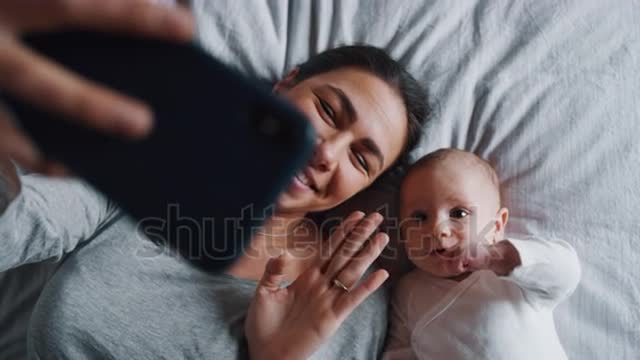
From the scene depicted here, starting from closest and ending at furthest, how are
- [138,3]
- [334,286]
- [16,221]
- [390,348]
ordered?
[138,3], [16,221], [334,286], [390,348]

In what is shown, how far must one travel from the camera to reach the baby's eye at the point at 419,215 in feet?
3.29

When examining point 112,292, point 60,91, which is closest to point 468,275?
point 112,292

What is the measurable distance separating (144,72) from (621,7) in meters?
1.04

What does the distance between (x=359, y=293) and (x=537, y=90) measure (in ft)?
1.70

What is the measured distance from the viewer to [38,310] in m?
0.85

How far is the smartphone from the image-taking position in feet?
1.36

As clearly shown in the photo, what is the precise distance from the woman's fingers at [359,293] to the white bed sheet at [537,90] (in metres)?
0.31

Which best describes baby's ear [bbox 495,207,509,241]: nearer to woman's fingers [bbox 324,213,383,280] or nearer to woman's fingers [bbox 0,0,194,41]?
woman's fingers [bbox 324,213,383,280]

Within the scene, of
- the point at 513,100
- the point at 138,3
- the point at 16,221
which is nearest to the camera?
the point at 138,3

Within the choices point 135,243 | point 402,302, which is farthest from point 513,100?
point 135,243

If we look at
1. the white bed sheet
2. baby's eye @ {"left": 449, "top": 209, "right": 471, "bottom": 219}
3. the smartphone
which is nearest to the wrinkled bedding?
the white bed sheet

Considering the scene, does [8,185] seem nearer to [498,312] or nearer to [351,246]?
[351,246]

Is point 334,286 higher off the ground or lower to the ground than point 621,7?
lower

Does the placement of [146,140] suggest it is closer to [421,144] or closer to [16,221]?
[16,221]
